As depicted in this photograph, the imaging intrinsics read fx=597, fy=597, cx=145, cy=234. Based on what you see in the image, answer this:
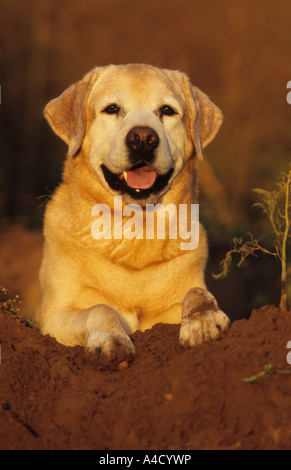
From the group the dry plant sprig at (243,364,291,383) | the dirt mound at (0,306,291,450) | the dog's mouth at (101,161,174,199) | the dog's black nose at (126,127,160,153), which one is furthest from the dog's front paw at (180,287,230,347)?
the dog's black nose at (126,127,160,153)

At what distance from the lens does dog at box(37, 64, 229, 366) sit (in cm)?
386

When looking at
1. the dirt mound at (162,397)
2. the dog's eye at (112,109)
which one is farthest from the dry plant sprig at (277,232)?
the dog's eye at (112,109)

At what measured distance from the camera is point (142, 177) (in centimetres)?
391

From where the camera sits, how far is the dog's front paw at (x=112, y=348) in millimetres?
2945

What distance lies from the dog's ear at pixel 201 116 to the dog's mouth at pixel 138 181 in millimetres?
617

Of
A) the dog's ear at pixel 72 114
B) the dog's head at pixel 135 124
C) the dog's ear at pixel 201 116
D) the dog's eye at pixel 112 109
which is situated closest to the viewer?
the dog's head at pixel 135 124

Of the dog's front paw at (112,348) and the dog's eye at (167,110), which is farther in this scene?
the dog's eye at (167,110)

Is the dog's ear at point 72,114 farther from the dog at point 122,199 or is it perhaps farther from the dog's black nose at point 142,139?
the dog's black nose at point 142,139

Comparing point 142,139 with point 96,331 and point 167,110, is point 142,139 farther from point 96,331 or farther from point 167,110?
point 96,331

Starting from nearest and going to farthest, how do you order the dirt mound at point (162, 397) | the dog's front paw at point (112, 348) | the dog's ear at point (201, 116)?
the dirt mound at point (162, 397), the dog's front paw at point (112, 348), the dog's ear at point (201, 116)

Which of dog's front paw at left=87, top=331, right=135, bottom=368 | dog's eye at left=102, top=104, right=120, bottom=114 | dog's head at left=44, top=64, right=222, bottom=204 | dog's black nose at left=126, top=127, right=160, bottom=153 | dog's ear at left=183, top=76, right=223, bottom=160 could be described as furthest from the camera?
dog's ear at left=183, top=76, right=223, bottom=160

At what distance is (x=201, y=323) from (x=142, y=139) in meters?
1.25

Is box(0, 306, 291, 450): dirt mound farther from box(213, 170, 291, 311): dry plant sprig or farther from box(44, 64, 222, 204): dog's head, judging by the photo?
box(44, 64, 222, 204): dog's head
